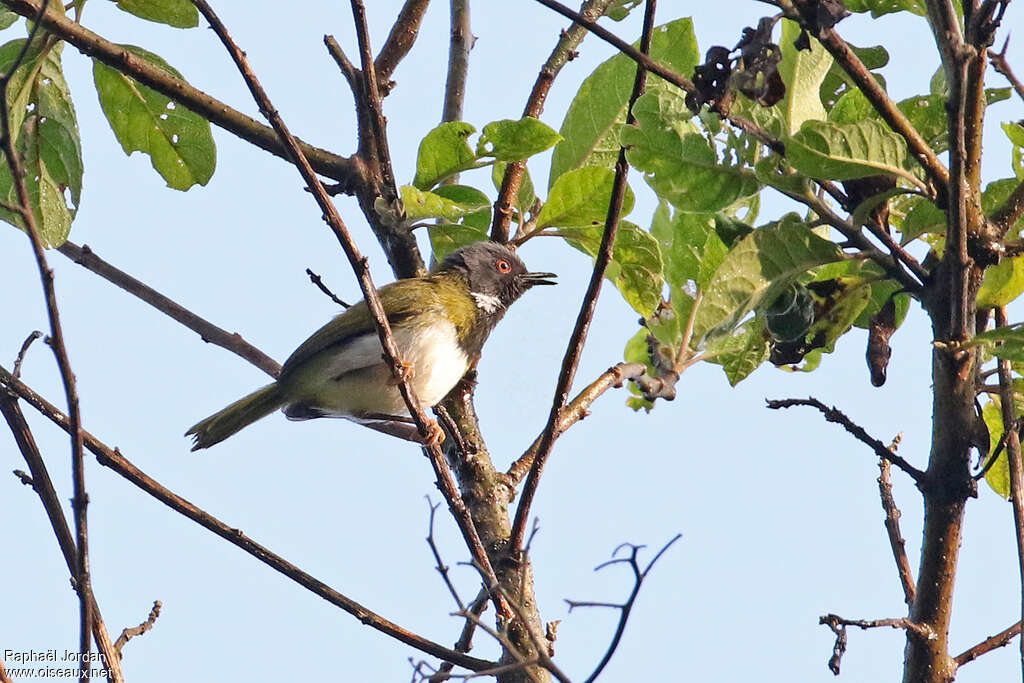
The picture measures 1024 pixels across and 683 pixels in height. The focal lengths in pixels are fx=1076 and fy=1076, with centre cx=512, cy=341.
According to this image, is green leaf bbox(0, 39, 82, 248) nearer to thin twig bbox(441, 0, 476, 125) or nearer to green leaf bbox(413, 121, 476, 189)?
green leaf bbox(413, 121, 476, 189)

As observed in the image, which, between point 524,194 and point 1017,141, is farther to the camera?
point 524,194

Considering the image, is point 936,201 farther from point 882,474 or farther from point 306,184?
point 306,184

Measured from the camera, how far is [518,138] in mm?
3760

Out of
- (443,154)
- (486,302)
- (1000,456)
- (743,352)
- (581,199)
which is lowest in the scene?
(1000,456)

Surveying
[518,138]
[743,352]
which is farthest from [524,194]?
[743,352]

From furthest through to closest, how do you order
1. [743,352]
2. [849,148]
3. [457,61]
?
[457,61] → [743,352] → [849,148]

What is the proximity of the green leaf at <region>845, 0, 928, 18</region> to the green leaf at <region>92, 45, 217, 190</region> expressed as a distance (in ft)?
8.81

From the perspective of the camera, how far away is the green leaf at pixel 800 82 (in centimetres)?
291

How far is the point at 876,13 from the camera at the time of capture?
3334 millimetres

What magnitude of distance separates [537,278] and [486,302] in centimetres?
53

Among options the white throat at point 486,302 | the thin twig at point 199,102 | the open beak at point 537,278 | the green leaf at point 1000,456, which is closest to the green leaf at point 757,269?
the green leaf at point 1000,456

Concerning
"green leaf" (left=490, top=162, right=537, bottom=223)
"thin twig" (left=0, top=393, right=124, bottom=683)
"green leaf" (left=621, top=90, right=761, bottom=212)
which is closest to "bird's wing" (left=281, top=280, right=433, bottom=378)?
"green leaf" (left=490, top=162, right=537, bottom=223)

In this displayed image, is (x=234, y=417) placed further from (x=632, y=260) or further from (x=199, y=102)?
(x=632, y=260)

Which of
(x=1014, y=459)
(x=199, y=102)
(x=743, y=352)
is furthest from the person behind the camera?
(x=199, y=102)
